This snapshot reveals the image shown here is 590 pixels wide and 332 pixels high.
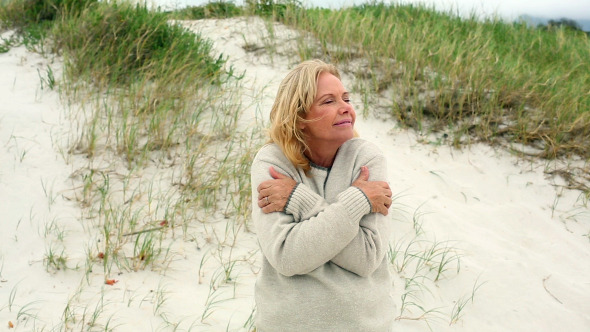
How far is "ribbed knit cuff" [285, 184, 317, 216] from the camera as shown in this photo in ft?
6.68

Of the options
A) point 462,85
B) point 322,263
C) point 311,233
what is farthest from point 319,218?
point 462,85

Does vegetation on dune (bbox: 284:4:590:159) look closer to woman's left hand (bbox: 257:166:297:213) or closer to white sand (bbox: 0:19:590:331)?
white sand (bbox: 0:19:590:331)

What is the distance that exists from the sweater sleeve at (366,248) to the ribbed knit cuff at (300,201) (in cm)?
22

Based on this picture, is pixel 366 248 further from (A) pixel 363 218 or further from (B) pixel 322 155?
(B) pixel 322 155

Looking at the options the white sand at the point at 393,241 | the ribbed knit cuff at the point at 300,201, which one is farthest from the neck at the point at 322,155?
the white sand at the point at 393,241

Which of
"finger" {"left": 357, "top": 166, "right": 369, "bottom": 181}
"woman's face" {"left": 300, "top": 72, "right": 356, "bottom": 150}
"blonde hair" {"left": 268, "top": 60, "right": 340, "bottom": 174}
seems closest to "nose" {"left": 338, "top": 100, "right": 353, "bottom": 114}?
"woman's face" {"left": 300, "top": 72, "right": 356, "bottom": 150}

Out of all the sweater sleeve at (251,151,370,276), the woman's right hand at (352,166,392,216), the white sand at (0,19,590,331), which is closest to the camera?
the sweater sleeve at (251,151,370,276)

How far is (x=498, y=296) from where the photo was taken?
3564mm

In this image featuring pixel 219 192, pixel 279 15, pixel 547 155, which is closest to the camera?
pixel 219 192

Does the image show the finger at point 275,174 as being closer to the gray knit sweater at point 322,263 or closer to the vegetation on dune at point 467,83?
the gray knit sweater at point 322,263

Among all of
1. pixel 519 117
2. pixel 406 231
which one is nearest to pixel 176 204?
pixel 406 231

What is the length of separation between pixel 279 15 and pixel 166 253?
471 centimetres

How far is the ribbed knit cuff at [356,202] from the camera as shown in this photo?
195cm

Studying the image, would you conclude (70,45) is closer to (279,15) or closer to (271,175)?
(279,15)
